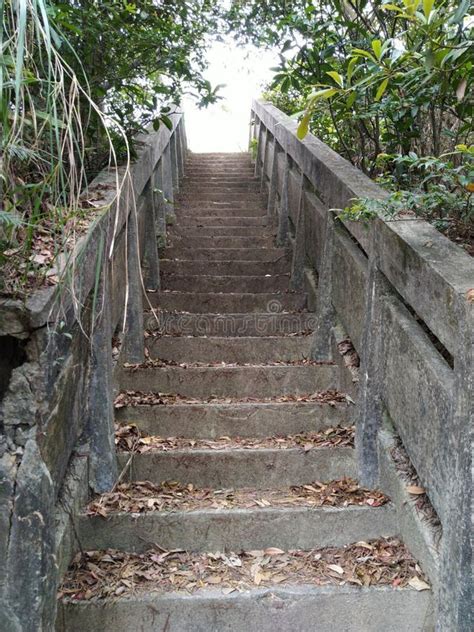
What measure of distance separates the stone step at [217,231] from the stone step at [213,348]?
292 centimetres

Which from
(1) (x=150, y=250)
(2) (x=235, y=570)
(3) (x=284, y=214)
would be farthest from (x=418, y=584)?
(3) (x=284, y=214)

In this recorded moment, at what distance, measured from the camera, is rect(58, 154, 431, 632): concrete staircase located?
282 centimetres

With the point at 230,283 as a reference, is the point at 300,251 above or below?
above

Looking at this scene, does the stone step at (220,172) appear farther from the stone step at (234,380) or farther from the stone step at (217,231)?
the stone step at (234,380)

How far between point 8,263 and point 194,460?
5.29 ft

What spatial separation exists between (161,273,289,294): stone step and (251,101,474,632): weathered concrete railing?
89 centimetres

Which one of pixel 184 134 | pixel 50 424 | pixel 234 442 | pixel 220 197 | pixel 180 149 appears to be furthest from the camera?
pixel 184 134

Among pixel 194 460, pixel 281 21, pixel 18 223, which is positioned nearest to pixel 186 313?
pixel 194 460

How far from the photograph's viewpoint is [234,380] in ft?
14.4

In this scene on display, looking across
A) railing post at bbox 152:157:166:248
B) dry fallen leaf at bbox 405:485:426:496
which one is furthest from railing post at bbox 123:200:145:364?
railing post at bbox 152:157:166:248

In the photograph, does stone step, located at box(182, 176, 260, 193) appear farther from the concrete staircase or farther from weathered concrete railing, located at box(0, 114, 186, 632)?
weathered concrete railing, located at box(0, 114, 186, 632)

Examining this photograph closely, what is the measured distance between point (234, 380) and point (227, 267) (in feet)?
7.13

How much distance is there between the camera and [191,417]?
13.0ft

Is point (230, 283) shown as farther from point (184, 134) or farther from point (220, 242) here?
point (184, 134)
